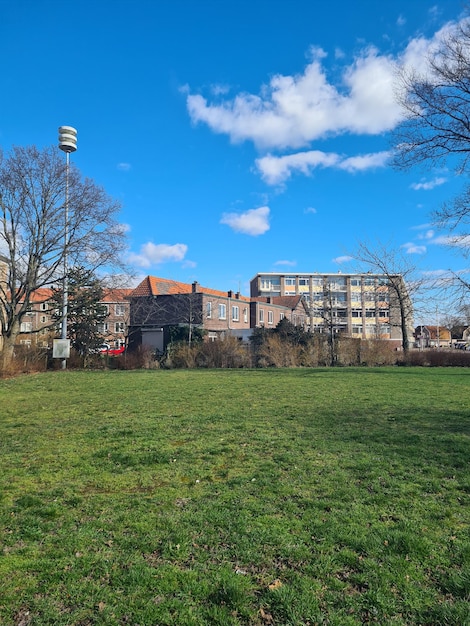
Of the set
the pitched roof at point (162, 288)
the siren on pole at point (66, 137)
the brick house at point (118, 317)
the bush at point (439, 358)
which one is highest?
the siren on pole at point (66, 137)

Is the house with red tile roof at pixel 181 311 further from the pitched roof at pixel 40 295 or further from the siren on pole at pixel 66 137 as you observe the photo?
the siren on pole at pixel 66 137

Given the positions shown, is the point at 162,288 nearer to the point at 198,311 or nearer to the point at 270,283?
the point at 198,311

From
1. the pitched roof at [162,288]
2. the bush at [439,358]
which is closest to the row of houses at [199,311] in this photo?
the pitched roof at [162,288]

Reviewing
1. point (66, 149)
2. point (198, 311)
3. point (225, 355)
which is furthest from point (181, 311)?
point (66, 149)

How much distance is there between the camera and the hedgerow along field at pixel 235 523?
2938 millimetres

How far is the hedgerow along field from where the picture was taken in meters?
2.94

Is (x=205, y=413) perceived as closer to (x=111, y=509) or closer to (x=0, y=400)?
(x=111, y=509)

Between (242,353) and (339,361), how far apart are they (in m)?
7.01

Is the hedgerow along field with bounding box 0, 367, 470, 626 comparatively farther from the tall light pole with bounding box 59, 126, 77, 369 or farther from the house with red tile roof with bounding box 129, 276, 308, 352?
the house with red tile roof with bounding box 129, 276, 308, 352

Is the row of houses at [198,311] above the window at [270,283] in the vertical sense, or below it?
below

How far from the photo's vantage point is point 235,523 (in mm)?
4164

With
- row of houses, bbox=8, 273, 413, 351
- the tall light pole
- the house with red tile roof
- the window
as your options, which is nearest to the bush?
row of houses, bbox=8, 273, 413, 351

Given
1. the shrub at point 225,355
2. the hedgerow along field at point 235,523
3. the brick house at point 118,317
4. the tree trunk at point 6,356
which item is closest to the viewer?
the hedgerow along field at point 235,523

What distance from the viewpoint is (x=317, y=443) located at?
7.42m
